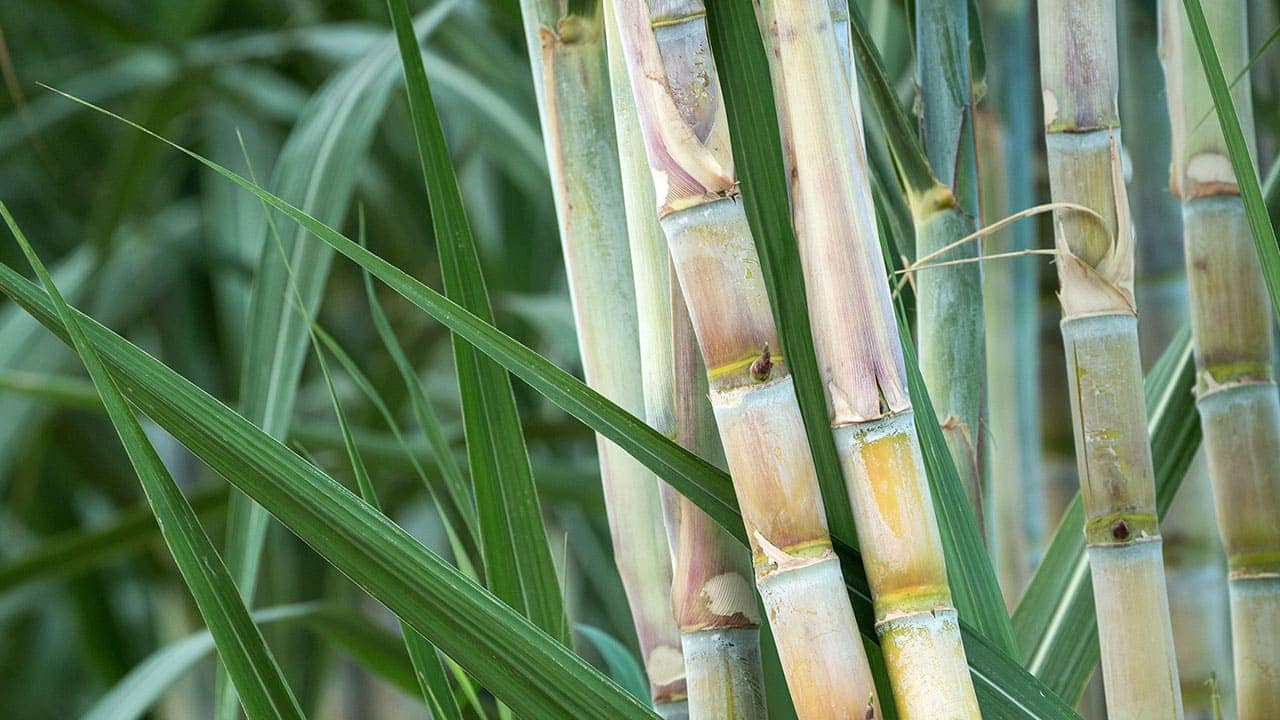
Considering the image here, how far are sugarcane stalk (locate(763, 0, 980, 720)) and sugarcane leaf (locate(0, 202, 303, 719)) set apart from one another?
0.27ft

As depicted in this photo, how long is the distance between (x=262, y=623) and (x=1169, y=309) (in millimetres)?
374

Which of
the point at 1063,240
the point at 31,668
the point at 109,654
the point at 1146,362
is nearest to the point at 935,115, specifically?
the point at 1063,240

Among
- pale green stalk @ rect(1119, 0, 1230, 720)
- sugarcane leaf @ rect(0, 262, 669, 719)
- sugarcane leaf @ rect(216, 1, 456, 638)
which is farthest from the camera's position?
pale green stalk @ rect(1119, 0, 1230, 720)

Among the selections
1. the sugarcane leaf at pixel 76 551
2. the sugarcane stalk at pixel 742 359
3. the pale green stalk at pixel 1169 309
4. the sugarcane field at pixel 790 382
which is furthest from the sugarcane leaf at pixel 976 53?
the sugarcane leaf at pixel 76 551

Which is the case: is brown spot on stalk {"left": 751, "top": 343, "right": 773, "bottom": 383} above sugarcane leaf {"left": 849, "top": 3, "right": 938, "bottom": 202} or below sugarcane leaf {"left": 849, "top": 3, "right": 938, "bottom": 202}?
below

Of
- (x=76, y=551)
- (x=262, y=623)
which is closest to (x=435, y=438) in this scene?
(x=262, y=623)

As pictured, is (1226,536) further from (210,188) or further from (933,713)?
(210,188)

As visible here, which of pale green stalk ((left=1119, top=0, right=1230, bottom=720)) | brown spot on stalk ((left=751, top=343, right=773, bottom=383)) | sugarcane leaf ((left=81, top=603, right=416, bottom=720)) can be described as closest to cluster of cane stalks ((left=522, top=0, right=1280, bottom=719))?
brown spot on stalk ((left=751, top=343, right=773, bottom=383))

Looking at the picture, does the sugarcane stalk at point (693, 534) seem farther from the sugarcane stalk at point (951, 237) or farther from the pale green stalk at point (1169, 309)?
the pale green stalk at point (1169, 309)

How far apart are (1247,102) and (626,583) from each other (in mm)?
157

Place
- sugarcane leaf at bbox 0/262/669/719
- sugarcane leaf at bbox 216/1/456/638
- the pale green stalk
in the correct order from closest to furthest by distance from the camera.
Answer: sugarcane leaf at bbox 0/262/669/719 → sugarcane leaf at bbox 216/1/456/638 → the pale green stalk

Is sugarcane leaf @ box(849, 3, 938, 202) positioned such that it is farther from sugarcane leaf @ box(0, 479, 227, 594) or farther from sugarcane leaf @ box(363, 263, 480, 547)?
sugarcane leaf @ box(0, 479, 227, 594)

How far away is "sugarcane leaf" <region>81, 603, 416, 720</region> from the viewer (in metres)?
0.31

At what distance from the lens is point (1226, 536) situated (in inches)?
8.7
